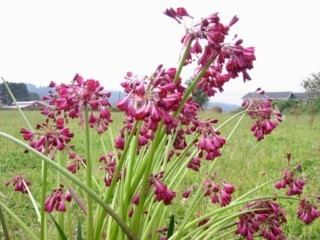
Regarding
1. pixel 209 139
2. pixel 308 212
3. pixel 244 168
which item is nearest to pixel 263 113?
pixel 209 139

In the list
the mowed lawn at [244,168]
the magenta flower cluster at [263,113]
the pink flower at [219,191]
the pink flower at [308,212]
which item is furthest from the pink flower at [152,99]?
the mowed lawn at [244,168]

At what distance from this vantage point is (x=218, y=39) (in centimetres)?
104

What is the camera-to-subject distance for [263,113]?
1.47 metres

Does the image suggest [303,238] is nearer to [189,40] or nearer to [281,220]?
[281,220]

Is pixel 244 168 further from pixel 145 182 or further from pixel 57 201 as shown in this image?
pixel 145 182

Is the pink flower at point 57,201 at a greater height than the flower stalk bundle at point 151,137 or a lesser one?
lesser

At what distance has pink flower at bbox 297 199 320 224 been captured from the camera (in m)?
1.67

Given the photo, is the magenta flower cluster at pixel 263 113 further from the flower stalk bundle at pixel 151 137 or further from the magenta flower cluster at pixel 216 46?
the magenta flower cluster at pixel 216 46

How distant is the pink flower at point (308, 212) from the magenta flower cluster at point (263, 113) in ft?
1.11

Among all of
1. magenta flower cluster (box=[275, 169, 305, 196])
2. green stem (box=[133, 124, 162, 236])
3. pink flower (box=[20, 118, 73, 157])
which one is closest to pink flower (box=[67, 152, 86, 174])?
A: green stem (box=[133, 124, 162, 236])

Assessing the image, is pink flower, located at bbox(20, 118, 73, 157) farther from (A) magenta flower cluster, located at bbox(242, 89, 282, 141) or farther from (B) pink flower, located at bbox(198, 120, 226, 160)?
(A) magenta flower cluster, located at bbox(242, 89, 282, 141)

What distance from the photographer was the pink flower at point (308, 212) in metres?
1.67

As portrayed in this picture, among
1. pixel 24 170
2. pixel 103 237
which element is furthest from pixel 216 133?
pixel 24 170

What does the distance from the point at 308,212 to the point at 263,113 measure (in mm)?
436
